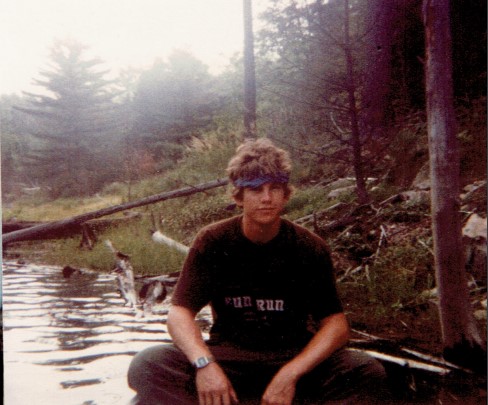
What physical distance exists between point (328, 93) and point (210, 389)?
123 cm

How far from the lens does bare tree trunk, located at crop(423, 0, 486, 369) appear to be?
2.16 meters

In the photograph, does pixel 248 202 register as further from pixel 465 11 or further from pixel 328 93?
pixel 465 11

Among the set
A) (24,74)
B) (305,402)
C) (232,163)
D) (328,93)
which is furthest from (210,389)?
(24,74)

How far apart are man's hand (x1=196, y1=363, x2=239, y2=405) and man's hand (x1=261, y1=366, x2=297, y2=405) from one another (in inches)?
5.2

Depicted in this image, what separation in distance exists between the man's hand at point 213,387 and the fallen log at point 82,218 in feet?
2.79

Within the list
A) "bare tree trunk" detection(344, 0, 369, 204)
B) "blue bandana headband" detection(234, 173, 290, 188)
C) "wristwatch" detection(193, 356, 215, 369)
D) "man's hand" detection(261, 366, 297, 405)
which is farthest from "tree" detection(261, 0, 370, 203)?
"wristwatch" detection(193, 356, 215, 369)

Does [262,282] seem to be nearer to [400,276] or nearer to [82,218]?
[400,276]

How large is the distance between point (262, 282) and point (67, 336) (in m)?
1.12

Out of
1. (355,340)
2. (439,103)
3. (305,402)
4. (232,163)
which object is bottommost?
(305,402)

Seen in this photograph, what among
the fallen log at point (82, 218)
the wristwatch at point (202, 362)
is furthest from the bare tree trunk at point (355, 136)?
the wristwatch at point (202, 362)

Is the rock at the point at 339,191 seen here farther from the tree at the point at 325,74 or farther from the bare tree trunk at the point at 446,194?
the bare tree trunk at the point at 446,194

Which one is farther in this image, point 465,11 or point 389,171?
point 389,171

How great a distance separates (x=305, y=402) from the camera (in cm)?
216

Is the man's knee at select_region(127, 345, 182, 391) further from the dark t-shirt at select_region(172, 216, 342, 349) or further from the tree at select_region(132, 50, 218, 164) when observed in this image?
the tree at select_region(132, 50, 218, 164)
